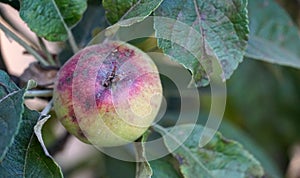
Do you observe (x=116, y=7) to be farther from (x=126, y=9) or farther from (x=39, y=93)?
(x=39, y=93)

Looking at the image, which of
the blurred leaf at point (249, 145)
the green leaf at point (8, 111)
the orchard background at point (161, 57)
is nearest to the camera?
the green leaf at point (8, 111)

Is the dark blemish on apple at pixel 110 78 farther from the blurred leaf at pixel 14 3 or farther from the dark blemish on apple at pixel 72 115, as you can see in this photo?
the blurred leaf at pixel 14 3

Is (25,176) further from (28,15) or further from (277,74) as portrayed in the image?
(277,74)

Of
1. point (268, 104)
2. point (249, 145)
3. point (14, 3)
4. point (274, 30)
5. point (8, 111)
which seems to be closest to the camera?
point (8, 111)

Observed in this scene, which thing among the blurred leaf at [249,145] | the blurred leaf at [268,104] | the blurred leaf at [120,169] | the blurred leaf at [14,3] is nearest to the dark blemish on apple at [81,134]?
the blurred leaf at [14,3]

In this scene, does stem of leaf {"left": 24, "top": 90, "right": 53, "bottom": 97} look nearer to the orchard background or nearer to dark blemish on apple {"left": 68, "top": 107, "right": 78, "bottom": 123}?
the orchard background

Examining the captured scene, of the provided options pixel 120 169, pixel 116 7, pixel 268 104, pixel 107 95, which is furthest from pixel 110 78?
pixel 268 104

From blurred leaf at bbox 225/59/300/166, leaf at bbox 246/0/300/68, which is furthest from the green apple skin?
blurred leaf at bbox 225/59/300/166
